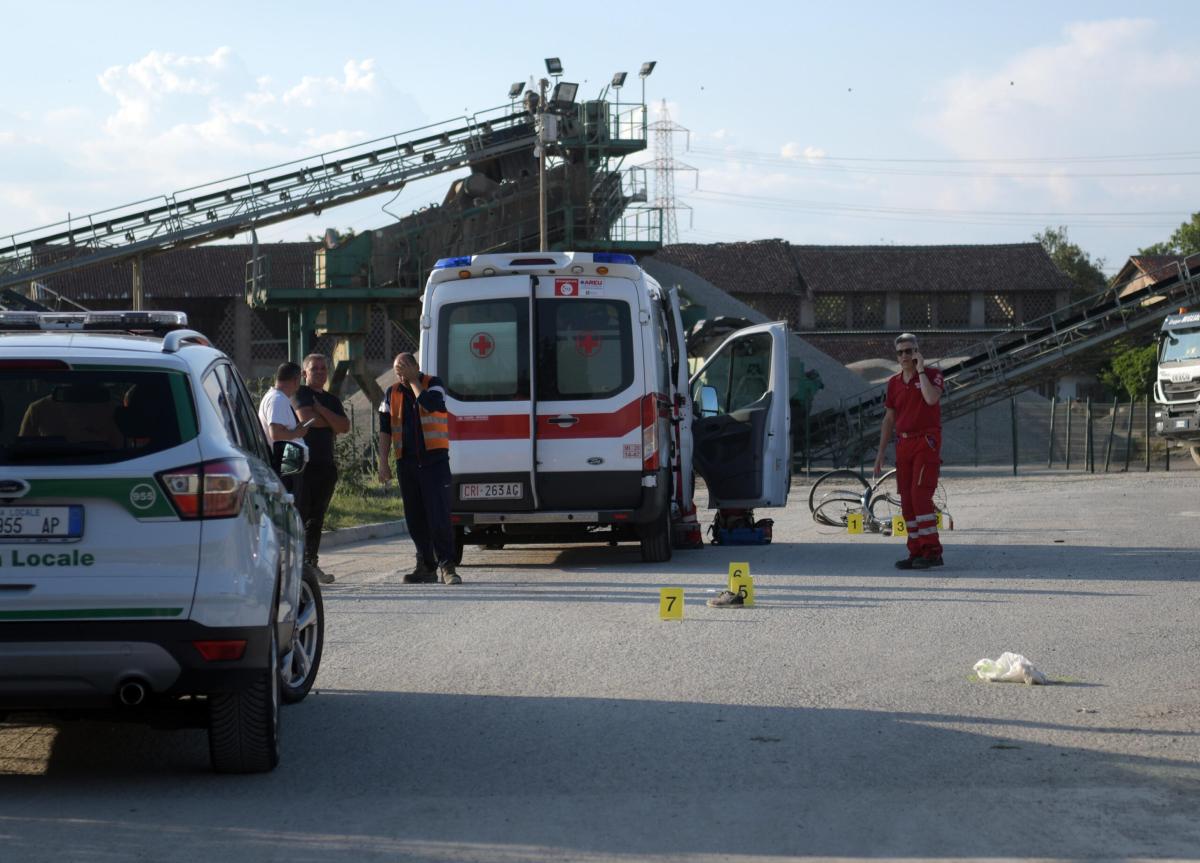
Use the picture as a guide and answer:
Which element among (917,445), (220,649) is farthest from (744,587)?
(220,649)

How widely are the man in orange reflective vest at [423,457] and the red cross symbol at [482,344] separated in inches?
57.4

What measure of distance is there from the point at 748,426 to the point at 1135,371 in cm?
5423

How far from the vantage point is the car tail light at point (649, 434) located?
A: 15.4 meters

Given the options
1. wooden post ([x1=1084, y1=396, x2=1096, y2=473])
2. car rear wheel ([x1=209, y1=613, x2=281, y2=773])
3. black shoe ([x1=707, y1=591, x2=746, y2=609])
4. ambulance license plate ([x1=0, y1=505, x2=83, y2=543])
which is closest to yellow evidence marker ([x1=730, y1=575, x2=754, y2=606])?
black shoe ([x1=707, y1=591, x2=746, y2=609])

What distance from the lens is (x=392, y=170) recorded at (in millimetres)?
49406

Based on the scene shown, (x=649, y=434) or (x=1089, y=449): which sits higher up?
(x=649, y=434)

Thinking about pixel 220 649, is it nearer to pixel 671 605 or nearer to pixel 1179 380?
pixel 671 605

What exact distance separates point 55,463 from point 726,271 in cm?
7668

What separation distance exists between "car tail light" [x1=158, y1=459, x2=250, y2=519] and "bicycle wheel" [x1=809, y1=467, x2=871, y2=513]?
15.1m

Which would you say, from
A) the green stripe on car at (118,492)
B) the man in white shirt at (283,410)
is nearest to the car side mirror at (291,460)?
the green stripe on car at (118,492)

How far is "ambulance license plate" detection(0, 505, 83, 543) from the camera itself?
6.04m

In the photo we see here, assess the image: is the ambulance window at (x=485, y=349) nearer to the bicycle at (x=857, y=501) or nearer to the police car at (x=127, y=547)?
the bicycle at (x=857, y=501)

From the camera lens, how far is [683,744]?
283 inches

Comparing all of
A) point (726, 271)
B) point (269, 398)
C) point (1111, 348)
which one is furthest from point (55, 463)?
point (726, 271)
